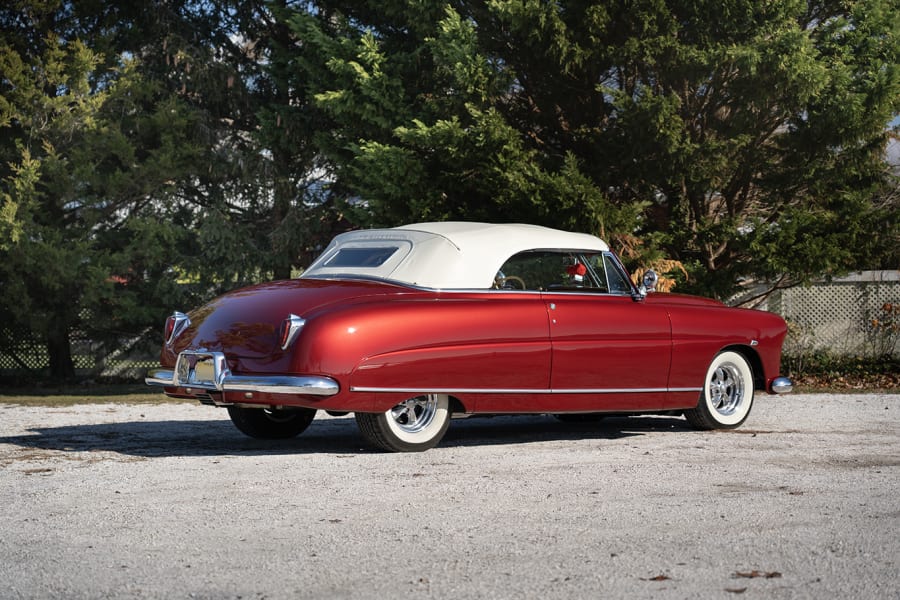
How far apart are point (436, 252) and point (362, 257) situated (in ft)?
2.09

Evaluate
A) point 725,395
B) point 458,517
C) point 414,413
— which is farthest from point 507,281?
point 458,517

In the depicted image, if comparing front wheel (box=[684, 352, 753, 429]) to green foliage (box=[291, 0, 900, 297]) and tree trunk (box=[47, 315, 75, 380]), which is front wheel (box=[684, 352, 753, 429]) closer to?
green foliage (box=[291, 0, 900, 297])

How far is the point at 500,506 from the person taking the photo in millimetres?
6055

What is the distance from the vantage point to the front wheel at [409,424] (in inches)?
314

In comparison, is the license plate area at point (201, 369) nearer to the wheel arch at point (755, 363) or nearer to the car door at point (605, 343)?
the car door at point (605, 343)

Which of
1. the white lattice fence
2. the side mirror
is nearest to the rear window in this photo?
the side mirror

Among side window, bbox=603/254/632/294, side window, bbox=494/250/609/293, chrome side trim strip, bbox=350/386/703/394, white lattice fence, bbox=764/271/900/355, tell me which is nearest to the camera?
chrome side trim strip, bbox=350/386/703/394

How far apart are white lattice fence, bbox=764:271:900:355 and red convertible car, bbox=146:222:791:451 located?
8703 mm

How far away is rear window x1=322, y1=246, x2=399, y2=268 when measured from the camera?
8648 mm

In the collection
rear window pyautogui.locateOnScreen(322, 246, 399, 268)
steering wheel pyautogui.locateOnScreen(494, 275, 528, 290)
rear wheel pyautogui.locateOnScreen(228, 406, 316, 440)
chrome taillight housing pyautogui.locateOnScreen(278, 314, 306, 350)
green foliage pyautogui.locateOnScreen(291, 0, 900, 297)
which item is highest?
green foliage pyautogui.locateOnScreen(291, 0, 900, 297)

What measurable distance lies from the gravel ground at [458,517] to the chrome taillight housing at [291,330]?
0.82 meters

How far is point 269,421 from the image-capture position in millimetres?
9445

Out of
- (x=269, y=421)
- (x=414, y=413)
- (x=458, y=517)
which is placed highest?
(x=414, y=413)

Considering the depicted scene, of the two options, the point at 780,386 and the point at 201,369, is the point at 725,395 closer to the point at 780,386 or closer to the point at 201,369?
the point at 780,386
